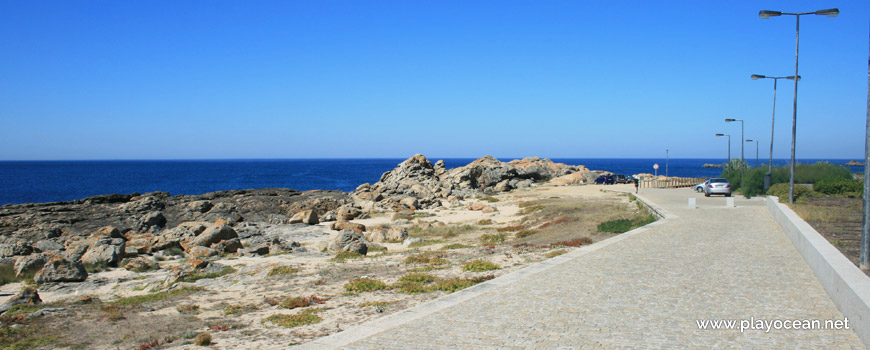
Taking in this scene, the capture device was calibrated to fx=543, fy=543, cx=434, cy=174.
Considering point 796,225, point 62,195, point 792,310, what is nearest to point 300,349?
point 792,310

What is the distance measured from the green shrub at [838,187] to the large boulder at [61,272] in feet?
110

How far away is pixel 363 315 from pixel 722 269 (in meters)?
7.97

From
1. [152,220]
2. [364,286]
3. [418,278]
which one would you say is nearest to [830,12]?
[418,278]

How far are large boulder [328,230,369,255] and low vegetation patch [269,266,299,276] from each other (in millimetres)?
3923

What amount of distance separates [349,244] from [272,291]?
7359 mm

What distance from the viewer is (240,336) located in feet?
29.4

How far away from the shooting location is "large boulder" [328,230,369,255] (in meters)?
19.2

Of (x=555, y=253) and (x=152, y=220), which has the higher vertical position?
(x=555, y=253)

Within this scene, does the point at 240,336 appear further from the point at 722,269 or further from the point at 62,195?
the point at 62,195

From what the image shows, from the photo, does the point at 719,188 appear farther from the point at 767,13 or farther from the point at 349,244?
the point at 349,244

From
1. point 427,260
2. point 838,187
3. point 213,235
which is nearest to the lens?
point 427,260

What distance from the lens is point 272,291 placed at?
41.9 ft

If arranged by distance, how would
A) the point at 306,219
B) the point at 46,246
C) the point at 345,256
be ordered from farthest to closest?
the point at 306,219, the point at 46,246, the point at 345,256

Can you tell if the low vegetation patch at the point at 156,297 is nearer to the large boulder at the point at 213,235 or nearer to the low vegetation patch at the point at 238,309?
the low vegetation patch at the point at 238,309
